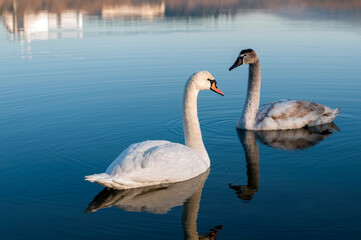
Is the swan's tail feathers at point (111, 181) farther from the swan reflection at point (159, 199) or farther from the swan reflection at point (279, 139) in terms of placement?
the swan reflection at point (279, 139)

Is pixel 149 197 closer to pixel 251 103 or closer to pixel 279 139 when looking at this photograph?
pixel 279 139

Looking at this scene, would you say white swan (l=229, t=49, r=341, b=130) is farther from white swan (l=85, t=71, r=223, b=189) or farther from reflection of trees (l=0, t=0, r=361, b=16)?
reflection of trees (l=0, t=0, r=361, b=16)

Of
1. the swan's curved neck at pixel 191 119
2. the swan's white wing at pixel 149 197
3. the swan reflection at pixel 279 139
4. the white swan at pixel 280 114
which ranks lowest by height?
the swan reflection at pixel 279 139

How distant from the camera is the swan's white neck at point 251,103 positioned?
479 inches

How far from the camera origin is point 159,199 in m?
7.87

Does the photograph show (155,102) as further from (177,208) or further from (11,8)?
(11,8)

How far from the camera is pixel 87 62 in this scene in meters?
22.5

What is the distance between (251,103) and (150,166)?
5.01 meters

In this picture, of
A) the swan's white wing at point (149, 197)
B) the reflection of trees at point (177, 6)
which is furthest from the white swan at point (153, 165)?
the reflection of trees at point (177, 6)

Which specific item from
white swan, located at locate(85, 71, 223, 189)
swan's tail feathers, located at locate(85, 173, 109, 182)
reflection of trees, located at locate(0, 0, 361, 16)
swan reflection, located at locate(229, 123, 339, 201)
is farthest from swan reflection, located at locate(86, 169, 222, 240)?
reflection of trees, located at locate(0, 0, 361, 16)

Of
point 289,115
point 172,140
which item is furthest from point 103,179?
point 289,115

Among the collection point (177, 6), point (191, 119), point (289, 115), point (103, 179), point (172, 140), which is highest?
point (177, 6)

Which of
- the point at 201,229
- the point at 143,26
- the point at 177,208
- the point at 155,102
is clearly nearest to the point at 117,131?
the point at 155,102

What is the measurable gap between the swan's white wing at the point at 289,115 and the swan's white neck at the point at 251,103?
0.15m
